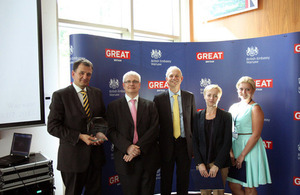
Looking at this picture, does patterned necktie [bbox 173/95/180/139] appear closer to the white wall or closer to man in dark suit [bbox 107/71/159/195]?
man in dark suit [bbox 107/71/159/195]

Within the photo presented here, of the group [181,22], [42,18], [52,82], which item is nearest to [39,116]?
[52,82]

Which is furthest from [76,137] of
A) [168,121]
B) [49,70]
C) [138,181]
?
[49,70]

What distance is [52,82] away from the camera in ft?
10.6

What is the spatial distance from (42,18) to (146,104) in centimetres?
194

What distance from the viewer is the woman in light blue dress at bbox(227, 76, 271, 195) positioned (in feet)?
8.35

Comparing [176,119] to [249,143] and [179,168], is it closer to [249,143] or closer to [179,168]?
[179,168]

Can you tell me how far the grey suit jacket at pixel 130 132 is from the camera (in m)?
2.38

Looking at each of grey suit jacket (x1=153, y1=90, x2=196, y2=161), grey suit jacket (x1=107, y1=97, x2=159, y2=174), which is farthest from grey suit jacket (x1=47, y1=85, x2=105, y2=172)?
grey suit jacket (x1=153, y1=90, x2=196, y2=161)

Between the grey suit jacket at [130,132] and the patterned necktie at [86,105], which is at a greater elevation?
the patterned necktie at [86,105]

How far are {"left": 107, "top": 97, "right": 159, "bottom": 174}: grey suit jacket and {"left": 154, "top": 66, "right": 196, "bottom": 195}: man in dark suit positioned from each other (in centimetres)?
25

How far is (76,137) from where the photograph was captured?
216cm

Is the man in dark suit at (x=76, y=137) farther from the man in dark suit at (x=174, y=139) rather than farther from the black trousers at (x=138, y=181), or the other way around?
the man in dark suit at (x=174, y=139)

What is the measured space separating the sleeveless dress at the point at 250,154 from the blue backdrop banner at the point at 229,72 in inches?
33.8

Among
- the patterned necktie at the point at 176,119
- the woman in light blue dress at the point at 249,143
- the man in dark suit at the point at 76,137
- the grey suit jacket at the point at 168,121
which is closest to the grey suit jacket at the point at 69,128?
the man in dark suit at the point at 76,137
